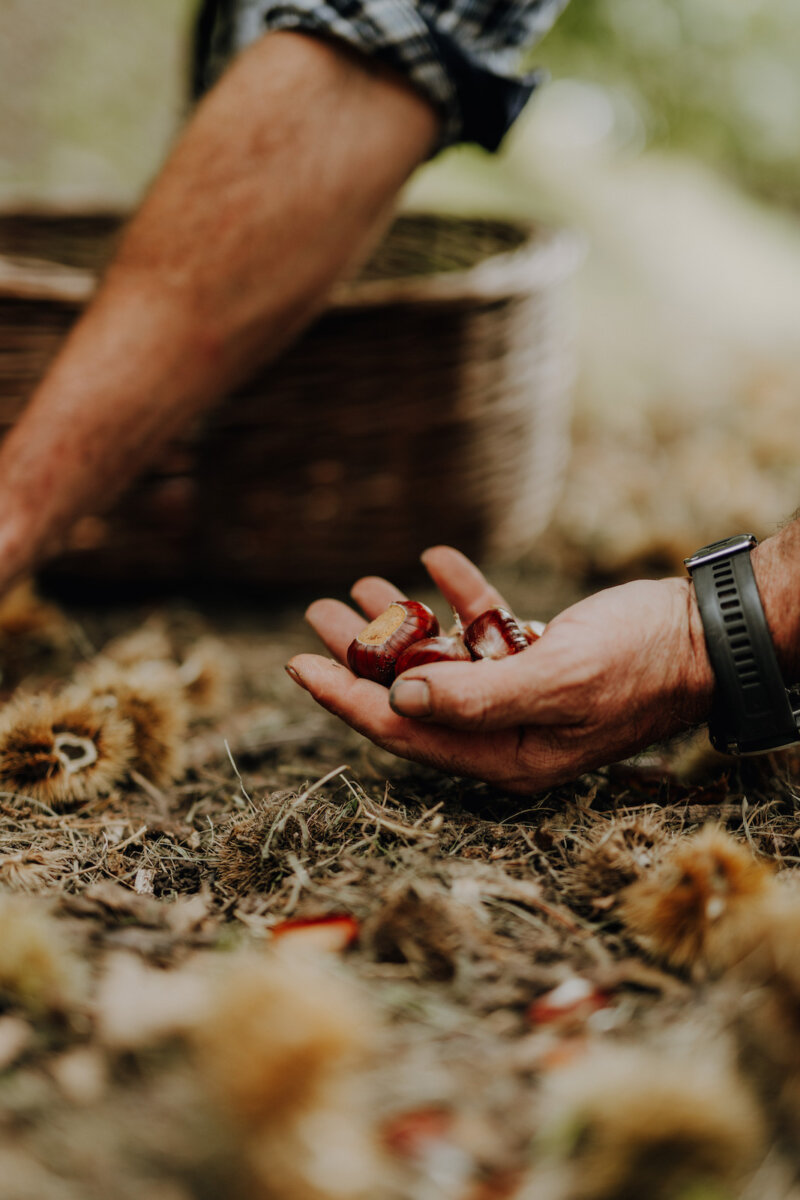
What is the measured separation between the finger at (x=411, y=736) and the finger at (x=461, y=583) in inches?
12.2

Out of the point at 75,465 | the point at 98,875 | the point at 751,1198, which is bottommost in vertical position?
the point at 98,875

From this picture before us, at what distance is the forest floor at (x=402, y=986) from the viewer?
66cm

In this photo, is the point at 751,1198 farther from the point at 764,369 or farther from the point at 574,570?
the point at 764,369

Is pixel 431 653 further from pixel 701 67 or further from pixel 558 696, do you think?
pixel 701 67

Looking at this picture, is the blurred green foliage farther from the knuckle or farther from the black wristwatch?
the knuckle

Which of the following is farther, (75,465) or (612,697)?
(75,465)

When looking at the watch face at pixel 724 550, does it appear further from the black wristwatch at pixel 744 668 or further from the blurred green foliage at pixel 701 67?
the blurred green foliage at pixel 701 67

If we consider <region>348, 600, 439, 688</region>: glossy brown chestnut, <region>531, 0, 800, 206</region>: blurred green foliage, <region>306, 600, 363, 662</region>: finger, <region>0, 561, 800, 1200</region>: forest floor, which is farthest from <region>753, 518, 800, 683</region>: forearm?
<region>531, 0, 800, 206</region>: blurred green foliage

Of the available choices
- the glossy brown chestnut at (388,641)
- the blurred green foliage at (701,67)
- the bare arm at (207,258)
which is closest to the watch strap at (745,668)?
the glossy brown chestnut at (388,641)

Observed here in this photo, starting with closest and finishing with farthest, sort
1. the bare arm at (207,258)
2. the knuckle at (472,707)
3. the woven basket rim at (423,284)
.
Answer: 1. the knuckle at (472,707)
2. the bare arm at (207,258)
3. the woven basket rim at (423,284)

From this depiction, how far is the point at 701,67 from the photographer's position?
589cm

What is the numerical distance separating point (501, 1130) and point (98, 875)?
59cm

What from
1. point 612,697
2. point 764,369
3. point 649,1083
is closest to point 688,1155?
point 649,1083

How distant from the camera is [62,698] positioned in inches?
50.2
